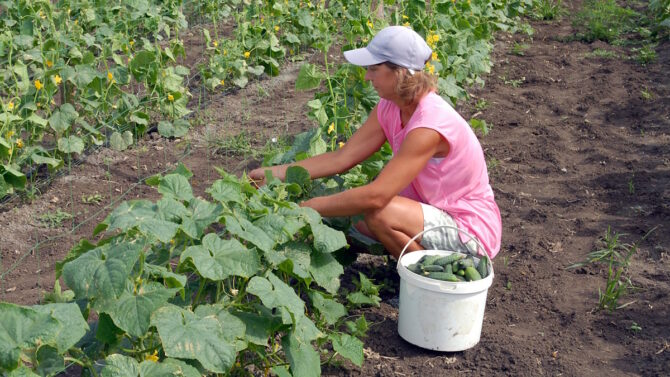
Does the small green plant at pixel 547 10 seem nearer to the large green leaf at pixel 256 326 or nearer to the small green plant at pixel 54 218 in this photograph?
the small green plant at pixel 54 218

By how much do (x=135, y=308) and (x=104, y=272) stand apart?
5.5 inches

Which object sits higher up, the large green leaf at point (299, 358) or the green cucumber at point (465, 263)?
the green cucumber at point (465, 263)

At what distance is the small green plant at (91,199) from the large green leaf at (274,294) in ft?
7.53

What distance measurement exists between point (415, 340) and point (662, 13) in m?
6.63

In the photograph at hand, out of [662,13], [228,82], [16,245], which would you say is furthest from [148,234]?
[662,13]

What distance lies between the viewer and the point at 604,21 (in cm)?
934

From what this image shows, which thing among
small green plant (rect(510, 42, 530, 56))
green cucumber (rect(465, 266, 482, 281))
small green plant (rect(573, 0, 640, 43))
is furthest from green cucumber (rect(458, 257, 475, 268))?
small green plant (rect(573, 0, 640, 43))

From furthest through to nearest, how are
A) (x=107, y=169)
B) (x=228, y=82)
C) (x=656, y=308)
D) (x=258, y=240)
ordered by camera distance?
(x=228, y=82)
(x=107, y=169)
(x=656, y=308)
(x=258, y=240)

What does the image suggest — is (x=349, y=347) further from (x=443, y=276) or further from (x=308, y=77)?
(x=308, y=77)

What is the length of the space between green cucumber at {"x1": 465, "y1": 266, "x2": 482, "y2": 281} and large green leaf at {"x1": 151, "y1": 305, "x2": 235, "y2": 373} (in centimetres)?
121

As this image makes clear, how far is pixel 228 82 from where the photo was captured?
274 inches

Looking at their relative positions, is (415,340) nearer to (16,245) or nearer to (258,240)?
(258,240)

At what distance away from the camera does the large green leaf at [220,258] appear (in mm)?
2809

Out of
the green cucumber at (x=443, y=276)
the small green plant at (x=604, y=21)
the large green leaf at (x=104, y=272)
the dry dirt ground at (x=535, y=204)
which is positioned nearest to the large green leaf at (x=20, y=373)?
the large green leaf at (x=104, y=272)
